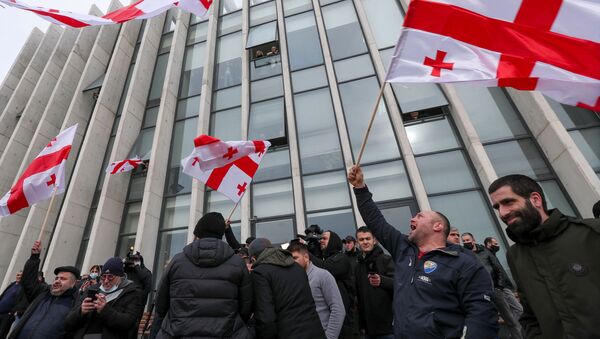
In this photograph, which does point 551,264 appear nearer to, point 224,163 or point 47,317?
point 224,163

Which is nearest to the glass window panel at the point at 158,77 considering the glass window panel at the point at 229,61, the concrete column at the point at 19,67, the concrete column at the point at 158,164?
the concrete column at the point at 158,164

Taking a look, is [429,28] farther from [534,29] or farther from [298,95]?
[298,95]

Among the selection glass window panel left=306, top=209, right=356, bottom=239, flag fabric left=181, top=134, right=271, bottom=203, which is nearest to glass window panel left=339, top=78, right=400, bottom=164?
glass window panel left=306, top=209, right=356, bottom=239

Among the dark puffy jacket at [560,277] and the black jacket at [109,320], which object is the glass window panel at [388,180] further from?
the dark puffy jacket at [560,277]

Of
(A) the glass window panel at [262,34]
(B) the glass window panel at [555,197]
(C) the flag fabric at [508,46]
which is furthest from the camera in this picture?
(A) the glass window panel at [262,34]

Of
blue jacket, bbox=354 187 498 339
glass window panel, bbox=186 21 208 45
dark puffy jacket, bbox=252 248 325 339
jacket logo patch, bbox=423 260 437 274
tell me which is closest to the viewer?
blue jacket, bbox=354 187 498 339

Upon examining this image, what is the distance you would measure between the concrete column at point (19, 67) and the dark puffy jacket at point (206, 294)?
1794cm

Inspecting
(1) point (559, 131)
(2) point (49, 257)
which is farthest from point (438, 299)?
(2) point (49, 257)

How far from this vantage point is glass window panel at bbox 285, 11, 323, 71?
11.3 metres

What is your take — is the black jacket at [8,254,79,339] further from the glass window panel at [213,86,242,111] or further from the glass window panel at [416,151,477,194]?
the glass window panel at [213,86,242,111]

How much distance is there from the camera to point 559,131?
691cm

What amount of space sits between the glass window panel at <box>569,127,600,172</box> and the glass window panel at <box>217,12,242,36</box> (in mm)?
12476

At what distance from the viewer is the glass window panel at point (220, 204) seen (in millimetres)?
9309

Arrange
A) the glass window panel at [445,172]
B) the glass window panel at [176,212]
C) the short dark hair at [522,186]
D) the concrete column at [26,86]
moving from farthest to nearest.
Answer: the concrete column at [26,86] < the glass window panel at [176,212] < the glass window panel at [445,172] < the short dark hair at [522,186]
